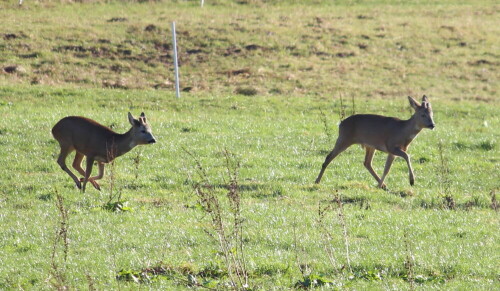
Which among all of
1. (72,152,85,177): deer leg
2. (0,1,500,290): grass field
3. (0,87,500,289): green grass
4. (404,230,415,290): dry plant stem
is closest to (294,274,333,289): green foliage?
(0,1,500,290): grass field

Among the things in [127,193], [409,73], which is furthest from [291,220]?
[409,73]

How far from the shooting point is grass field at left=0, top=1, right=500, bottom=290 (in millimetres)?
10094

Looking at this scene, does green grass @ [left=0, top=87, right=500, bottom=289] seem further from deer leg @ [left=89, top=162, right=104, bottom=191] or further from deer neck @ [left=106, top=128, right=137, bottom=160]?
deer neck @ [left=106, top=128, right=137, bottom=160]

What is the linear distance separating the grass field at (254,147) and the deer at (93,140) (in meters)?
0.43

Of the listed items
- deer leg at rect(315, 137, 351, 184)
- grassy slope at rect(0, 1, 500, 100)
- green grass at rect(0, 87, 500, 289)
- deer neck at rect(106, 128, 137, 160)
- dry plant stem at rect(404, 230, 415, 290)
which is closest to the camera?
dry plant stem at rect(404, 230, 415, 290)

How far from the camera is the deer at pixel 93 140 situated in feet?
48.1

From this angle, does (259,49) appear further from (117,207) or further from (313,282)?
(313,282)

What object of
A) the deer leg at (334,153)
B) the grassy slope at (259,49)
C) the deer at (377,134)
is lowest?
the grassy slope at (259,49)

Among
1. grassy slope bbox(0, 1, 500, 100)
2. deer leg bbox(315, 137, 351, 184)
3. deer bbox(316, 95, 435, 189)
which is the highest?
deer bbox(316, 95, 435, 189)

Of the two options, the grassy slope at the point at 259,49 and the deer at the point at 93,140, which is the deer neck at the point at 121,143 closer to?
the deer at the point at 93,140

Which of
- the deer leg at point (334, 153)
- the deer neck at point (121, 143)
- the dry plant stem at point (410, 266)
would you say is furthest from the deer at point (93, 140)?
the dry plant stem at point (410, 266)

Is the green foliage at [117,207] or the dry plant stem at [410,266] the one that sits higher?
the dry plant stem at [410,266]

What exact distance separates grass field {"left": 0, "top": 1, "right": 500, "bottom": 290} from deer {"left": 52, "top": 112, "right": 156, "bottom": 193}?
430 millimetres

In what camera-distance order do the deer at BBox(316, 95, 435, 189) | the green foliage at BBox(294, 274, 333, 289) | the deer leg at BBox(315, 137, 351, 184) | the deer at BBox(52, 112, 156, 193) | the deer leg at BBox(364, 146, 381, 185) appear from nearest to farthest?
the green foliage at BBox(294, 274, 333, 289) → the deer at BBox(52, 112, 156, 193) → the deer leg at BBox(315, 137, 351, 184) → the deer leg at BBox(364, 146, 381, 185) → the deer at BBox(316, 95, 435, 189)
